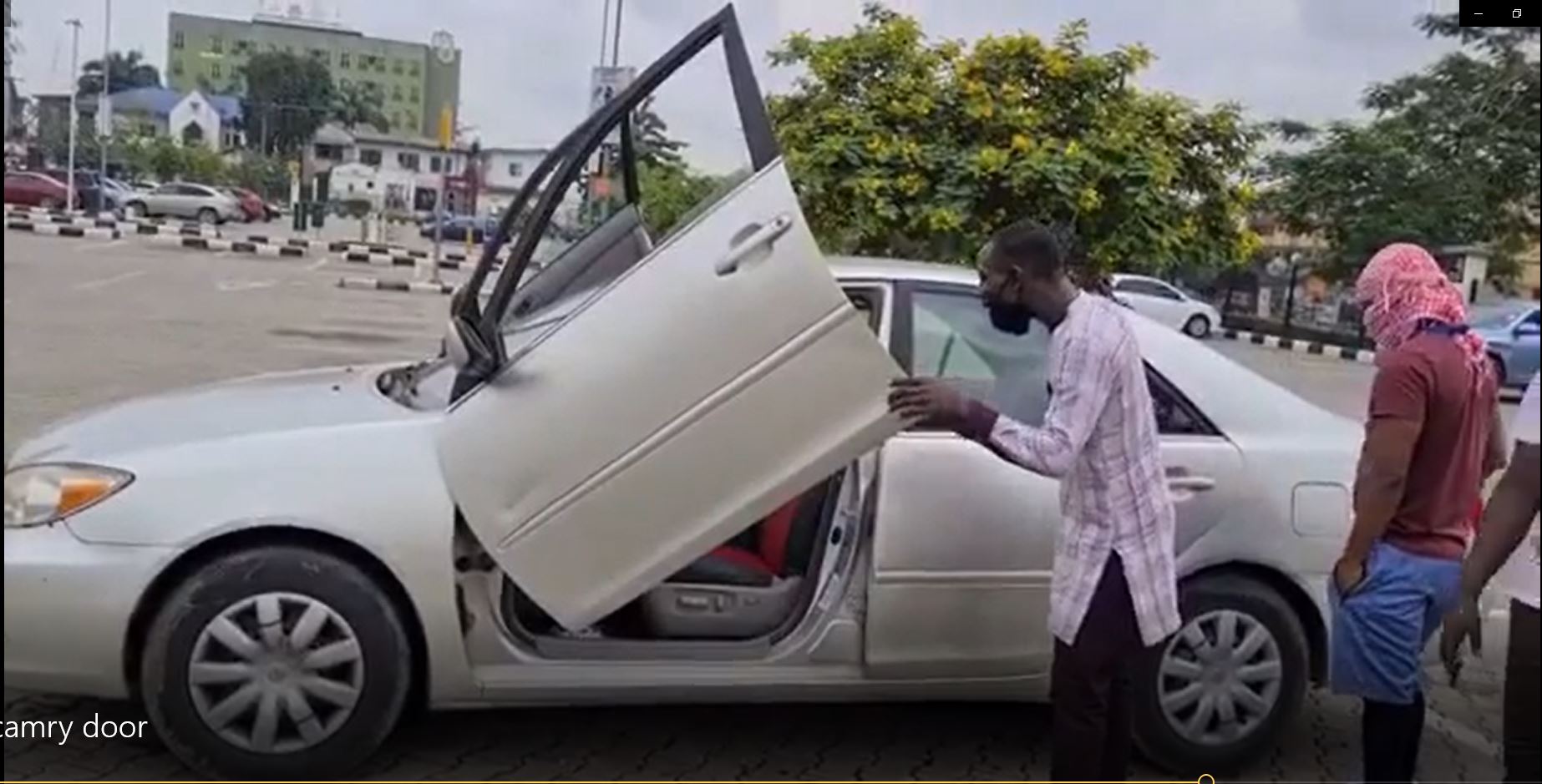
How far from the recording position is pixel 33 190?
196 inches

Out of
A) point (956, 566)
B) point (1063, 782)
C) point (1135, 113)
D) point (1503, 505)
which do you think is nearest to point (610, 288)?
point (956, 566)

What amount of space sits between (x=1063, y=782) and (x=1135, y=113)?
173 inches

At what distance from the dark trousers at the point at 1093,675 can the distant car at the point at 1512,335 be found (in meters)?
0.87

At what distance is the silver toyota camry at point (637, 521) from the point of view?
Answer: 3598 millimetres

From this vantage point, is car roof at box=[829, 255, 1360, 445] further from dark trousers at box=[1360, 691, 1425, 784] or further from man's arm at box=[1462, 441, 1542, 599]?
man's arm at box=[1462, 441, 1542, 599]

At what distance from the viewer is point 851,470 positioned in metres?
3.97

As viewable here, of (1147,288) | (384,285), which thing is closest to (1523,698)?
(1147,288)

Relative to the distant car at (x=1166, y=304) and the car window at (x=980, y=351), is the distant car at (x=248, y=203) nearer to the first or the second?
the distant car at (x=1166, y=304)

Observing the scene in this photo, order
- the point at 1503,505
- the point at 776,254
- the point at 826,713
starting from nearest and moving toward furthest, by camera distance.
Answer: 1. the point at 1503,505
2. the point at 776,254
3. the point at 826,713

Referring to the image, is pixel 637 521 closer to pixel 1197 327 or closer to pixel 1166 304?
pixel 1197 327

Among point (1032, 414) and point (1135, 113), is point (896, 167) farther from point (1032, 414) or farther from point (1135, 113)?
point (1032, 414)

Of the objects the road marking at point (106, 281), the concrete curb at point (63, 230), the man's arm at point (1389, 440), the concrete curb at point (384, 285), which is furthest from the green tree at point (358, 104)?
the concrete curb at point (384, 285)

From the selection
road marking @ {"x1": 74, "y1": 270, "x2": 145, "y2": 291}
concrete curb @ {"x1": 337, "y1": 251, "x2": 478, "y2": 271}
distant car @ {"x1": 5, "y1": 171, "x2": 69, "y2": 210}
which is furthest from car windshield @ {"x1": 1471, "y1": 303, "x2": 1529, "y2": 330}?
concrete curb @ {"x1": 337, "y1": 251, "x2": 478, "y2": 271}

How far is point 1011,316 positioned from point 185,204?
1124cm
